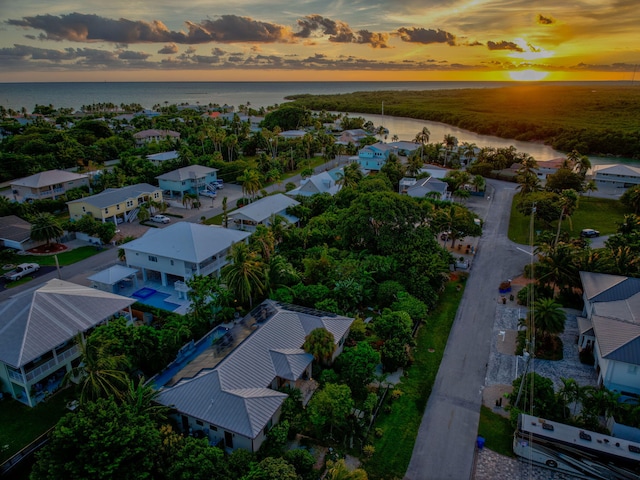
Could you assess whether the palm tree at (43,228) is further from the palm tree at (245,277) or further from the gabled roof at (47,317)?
the palm tree at (245,277)

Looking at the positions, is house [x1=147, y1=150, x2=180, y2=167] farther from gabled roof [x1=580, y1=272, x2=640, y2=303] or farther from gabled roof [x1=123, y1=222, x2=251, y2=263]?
gabled roof [x1=580, y1=272, x2=640, y2=303]

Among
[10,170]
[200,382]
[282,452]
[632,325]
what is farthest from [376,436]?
[10,170]

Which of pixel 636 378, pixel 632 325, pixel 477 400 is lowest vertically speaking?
pixel 477 400

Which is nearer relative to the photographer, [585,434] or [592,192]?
[585,434]

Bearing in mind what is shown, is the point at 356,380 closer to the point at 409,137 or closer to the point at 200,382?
the point at 200,382

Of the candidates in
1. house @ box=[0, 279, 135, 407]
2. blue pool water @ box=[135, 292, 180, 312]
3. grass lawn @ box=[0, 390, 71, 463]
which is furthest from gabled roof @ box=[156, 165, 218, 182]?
grass lawn @ box=[0, 390, 71, 463]

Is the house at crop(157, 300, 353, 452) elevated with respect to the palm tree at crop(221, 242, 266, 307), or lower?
lower
